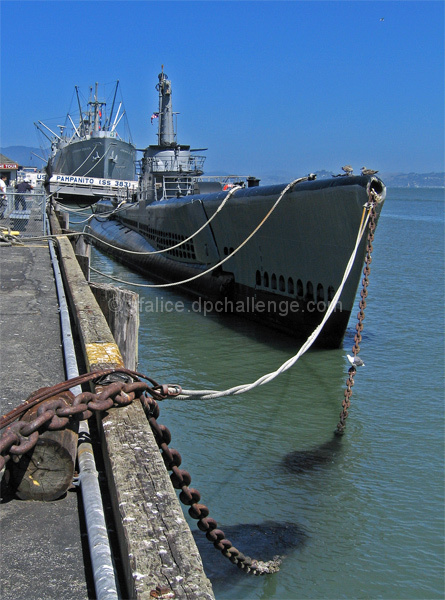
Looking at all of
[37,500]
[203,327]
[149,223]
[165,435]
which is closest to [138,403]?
[165,435]

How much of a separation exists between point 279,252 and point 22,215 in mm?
7903

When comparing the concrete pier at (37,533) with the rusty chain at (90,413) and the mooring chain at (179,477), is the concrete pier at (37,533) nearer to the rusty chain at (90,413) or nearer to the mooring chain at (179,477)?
the rusty chain at (90,413)

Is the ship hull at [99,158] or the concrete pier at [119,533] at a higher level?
the ship hull at [99,158]

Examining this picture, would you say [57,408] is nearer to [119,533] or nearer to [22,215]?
[119,533]

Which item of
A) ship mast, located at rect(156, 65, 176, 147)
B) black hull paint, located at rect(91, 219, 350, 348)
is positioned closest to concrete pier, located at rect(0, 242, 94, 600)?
black hull paint, located at rect(91, 219, 350, 348)

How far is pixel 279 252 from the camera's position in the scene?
12.4m

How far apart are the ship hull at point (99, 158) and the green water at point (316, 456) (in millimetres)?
38127

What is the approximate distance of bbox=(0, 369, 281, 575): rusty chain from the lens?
8.11 ft

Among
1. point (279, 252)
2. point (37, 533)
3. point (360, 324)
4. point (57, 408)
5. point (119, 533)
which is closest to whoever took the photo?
point (119, 533)

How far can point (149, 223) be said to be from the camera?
21891 millimetres

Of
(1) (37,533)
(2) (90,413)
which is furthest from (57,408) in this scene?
(1) (37,533)

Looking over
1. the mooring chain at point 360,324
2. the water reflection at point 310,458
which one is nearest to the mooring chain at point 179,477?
the water reflection at point 310,458

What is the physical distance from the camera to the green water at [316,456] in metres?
4.73

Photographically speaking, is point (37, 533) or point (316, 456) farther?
point (316, 456)
